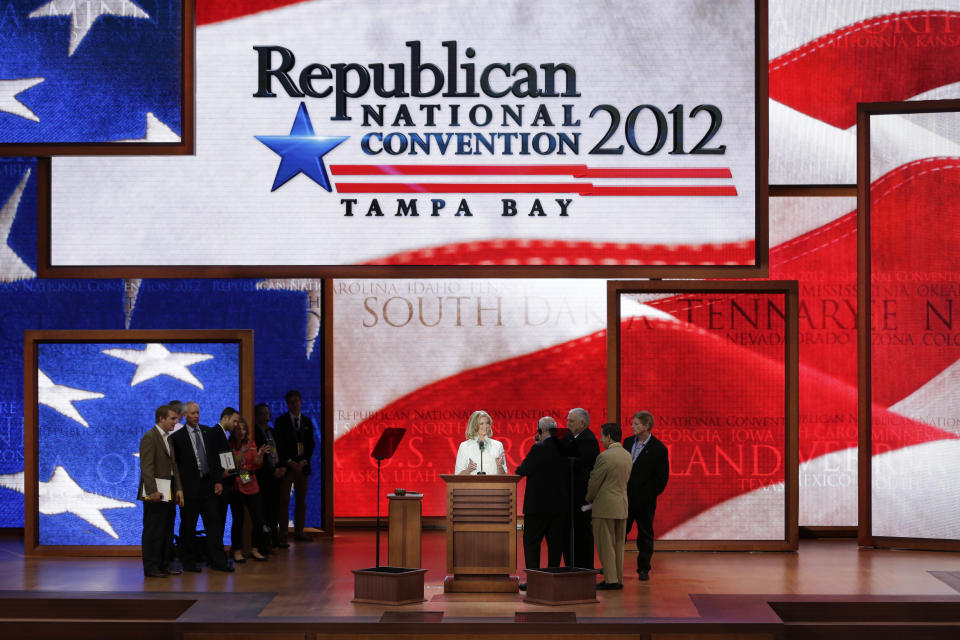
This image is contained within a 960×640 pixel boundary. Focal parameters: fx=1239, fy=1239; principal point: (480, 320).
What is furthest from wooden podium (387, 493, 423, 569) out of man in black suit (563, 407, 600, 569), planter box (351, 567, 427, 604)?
man in black suit (563, 407, 600, 569)

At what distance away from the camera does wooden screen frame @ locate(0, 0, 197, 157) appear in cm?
1032

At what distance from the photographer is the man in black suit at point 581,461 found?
887 cm

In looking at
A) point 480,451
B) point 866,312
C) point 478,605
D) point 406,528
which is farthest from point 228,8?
point 866,312

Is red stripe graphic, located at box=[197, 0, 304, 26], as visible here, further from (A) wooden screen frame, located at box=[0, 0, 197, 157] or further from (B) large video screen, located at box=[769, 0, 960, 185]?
(B) large video screen, located at box=[769, 0, 960, 185]

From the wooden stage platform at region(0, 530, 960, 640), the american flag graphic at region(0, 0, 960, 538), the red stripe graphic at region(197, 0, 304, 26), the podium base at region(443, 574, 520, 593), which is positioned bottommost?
the wooden stage platform at region(0, 530, 960, 640)

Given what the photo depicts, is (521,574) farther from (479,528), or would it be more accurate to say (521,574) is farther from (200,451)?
(200,451)

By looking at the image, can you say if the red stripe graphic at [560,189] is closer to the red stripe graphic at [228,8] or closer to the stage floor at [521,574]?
the red stripe graphic at [228,8]

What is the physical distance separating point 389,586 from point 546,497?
1.32 meters

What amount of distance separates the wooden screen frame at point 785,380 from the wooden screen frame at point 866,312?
1.95 feet

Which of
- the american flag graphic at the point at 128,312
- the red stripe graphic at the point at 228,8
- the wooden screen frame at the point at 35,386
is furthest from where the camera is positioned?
the american flag graphic at the point at 128,312

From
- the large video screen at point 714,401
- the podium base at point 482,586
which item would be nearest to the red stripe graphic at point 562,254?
the large video screen at point 714,401

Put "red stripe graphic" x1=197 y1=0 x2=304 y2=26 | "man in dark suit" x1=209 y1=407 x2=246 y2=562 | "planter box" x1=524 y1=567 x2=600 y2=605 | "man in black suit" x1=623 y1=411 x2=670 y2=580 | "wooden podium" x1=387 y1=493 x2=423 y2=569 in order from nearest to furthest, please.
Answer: "planter box" x1=524 y1=567 x2=600 y2=605 < "wooden podium" x1=387 y1=493 x2=423 y2=569 < "man in black suit" x1=623 y1=411 x2=670 y2=580 < "man in dark suit" x1=209 y1=407 x2=246 y2=562 < "red stripe graphic" x1=197 y1=0 x2=304 y2=26

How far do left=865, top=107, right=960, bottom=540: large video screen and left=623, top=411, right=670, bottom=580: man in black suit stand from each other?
95.4 inches

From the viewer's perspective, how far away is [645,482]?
9328 millimetres
